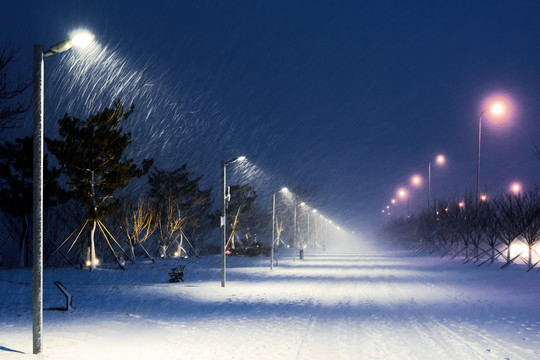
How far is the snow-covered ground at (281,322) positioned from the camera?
461 inches

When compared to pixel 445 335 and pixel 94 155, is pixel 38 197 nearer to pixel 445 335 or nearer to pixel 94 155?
pixel 445 335

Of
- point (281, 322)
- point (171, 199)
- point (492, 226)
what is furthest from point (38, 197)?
point (171, 199)

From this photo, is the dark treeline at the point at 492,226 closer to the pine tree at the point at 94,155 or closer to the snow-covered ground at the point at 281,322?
the snow-covered ground at the point at 281,322

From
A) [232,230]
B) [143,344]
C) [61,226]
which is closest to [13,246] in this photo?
[61,226]

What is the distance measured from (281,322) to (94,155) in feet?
90.2

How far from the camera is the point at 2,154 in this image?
4547 centimetres

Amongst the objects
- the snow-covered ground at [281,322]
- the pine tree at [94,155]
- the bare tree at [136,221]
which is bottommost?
the snow-covered ground at [281,322]

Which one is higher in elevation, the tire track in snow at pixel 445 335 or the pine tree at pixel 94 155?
the pine tree at pixel 94 155

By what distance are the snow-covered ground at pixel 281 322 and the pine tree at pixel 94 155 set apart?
1402cm

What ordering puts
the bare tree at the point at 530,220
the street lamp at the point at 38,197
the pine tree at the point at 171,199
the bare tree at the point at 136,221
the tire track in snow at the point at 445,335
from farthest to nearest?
the pine tree at the point at 171,199 → the bare tree at the point at 136,221 → the bare tree at the point at 530,220 → the tire track in snow at the point at 445,335 → the street lamp at the point at 38,197

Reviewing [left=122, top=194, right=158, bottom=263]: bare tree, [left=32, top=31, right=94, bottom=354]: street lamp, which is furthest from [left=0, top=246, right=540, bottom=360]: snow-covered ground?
[left=122, top=194, right=158, bottom=263]: bare tree

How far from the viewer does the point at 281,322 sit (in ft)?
52.0

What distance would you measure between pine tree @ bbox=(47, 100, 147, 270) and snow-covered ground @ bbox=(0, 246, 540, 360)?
14.0 metres

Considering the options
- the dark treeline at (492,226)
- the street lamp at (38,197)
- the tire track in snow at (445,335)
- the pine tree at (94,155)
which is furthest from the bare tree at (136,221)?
the street lamp at (38,197)
